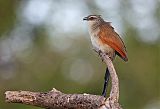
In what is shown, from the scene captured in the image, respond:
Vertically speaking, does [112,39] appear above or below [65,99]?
above

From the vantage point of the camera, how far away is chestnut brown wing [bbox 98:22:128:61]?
6.92 meters

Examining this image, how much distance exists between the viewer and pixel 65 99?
581 cm

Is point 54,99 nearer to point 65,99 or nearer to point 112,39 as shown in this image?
point 65,99

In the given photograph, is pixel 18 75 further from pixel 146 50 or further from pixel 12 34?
pixel 146 50

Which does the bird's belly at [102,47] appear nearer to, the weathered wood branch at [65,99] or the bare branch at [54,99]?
the weathered wood branch at [65,99]

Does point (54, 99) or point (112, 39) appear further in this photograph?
point (112, 39)

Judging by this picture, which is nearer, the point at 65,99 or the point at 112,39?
the point at 65,99

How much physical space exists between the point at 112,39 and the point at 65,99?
1430 mm

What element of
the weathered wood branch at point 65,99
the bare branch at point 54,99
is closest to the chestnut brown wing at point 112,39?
the weathered wood branch at point 65,99

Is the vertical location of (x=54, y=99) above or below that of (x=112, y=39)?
below

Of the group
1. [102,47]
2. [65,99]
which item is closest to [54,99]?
[65,99]

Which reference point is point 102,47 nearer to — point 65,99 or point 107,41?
point 107,41

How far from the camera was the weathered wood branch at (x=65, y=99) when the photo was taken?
5.65 m

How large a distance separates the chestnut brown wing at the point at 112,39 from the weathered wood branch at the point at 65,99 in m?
0.99
